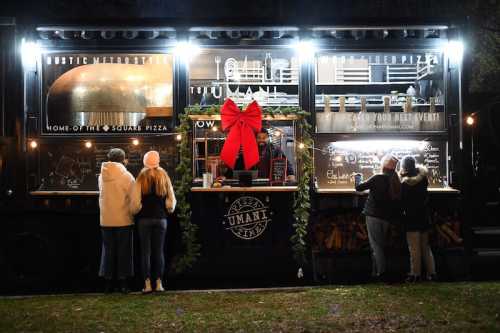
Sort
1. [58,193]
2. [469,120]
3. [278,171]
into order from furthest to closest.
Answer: [278,171] < [469,120] < [58,193]

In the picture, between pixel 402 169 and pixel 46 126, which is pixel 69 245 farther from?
pixel 402 169

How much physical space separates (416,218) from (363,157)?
1.36 m

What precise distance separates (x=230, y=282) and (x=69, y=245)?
2.20m

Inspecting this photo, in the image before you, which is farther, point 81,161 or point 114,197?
point 81,161

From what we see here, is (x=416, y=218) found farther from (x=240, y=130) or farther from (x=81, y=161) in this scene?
(x=81, y=161)

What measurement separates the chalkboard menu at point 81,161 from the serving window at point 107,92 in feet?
0.74

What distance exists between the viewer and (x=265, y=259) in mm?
8438

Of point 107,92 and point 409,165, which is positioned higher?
point 107,92

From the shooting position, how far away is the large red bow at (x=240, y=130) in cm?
848

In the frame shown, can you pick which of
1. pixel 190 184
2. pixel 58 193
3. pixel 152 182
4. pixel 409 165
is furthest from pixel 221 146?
pixel 409 165

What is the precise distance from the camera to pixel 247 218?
8438 millimetres

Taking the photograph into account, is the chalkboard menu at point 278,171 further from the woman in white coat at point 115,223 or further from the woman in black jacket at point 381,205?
the woman in white coat at point 115,223

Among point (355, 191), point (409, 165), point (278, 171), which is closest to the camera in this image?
point (409, 165)

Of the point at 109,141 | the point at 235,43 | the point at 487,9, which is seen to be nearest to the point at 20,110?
the point at 109,141
